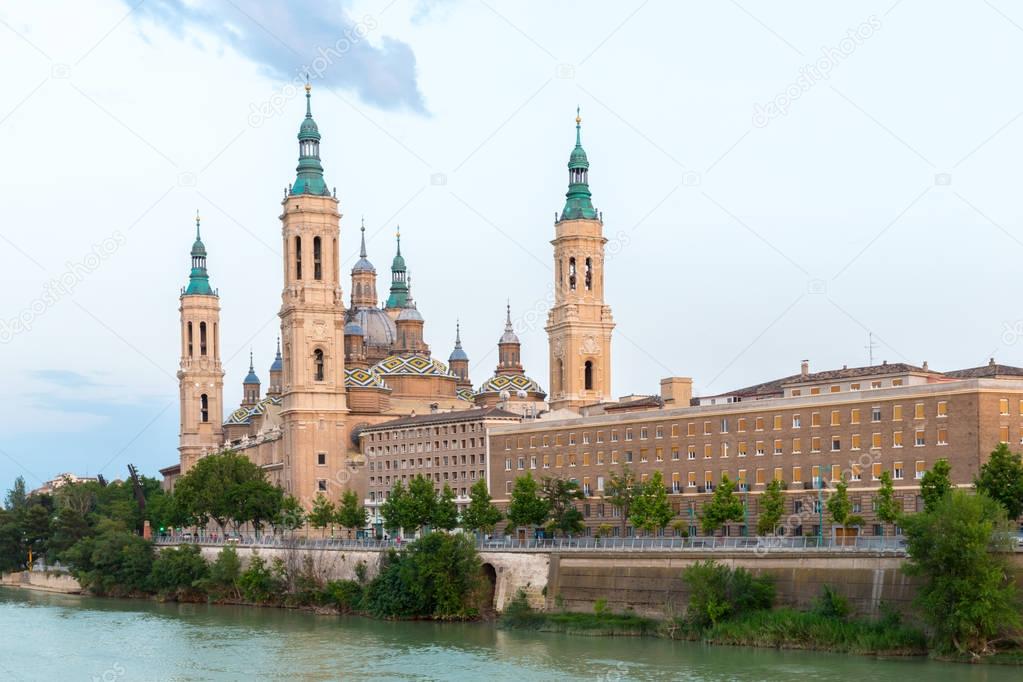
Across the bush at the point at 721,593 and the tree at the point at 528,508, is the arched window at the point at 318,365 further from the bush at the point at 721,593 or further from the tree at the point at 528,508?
the bush at the point at 721,593

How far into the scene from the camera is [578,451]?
327 ft

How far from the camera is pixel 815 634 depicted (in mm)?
60469

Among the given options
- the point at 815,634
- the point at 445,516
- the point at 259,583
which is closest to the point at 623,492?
the point at 445,516

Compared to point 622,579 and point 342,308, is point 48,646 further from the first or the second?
point 342,308

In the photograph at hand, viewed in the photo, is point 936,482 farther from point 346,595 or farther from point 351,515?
point 351,515

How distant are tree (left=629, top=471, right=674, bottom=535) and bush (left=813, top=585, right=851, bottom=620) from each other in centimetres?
1943

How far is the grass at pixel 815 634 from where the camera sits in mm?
57719

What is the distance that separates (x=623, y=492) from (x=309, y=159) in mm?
58237

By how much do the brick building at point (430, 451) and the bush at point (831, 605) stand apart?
173 feet

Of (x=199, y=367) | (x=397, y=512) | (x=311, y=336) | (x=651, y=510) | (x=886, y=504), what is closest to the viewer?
(x=886, y=504)

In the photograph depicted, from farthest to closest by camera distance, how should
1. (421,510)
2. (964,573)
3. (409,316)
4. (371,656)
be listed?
1. (409,316)
2. (421,510)
3. (371,656)
4. (964,573)

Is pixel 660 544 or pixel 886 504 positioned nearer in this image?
pixel 886 504

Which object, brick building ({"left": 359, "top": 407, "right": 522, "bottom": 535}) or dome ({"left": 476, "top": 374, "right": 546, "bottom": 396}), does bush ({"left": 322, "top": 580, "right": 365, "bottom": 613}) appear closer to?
brick building ({"left": 359, "top": 407, "right": 522, "bottom": 535})

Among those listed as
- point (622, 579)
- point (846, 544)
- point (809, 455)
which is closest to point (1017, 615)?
point (846, 544)
